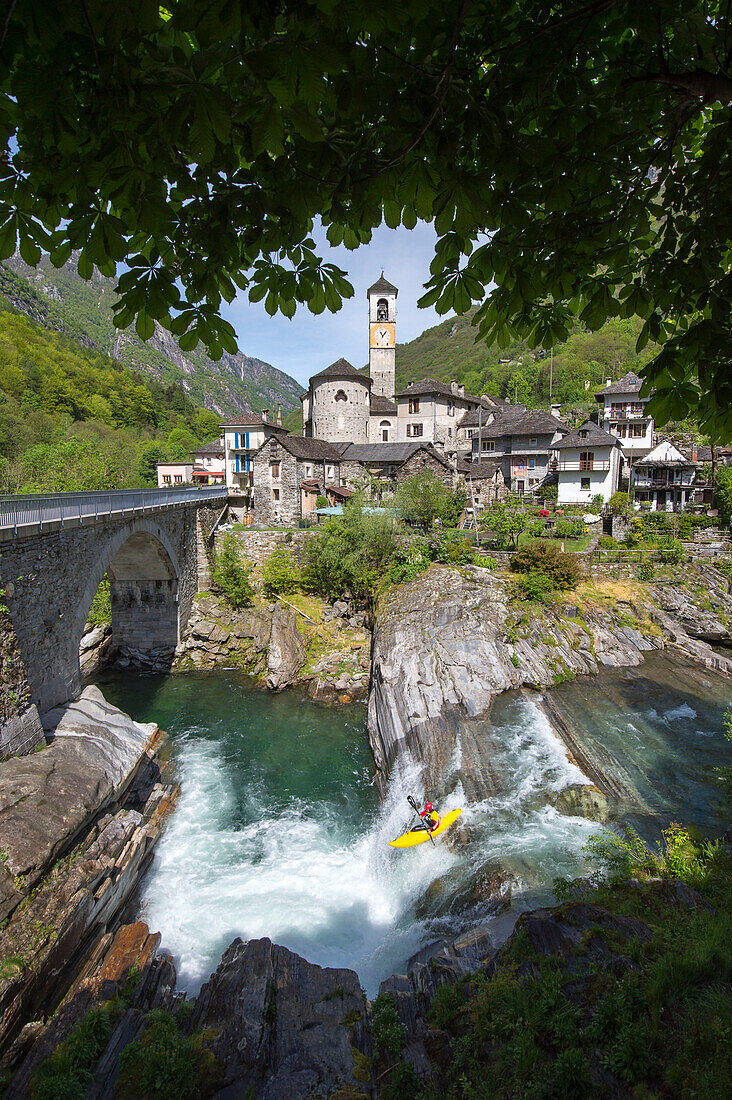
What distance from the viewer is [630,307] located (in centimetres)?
302

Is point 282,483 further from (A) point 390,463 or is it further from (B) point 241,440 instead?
(B) point 241,440

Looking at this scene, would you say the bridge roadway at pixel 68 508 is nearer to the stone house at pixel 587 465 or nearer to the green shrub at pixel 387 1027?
the green shrub at pixel 387 1027

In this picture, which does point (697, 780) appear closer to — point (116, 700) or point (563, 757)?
point (563, 757)

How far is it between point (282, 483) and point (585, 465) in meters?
20.5

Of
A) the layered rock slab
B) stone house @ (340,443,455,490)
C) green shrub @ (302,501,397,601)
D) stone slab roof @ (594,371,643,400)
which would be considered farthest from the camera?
stone slab roof @ (594,371,643,400)

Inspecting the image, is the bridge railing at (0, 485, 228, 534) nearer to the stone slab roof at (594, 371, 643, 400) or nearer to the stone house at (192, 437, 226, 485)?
the stone house at (192, 437, 226, 485)

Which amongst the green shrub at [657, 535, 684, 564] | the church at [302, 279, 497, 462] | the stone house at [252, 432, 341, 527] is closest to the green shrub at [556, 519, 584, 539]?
the green shrub at [657, 535, 684, 564]

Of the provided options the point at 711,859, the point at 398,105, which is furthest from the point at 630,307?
the point at 711,859

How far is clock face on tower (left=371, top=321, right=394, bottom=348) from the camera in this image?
154 ft

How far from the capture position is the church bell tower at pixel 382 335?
154 ft

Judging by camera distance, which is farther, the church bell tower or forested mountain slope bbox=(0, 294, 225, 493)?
the church bell tower

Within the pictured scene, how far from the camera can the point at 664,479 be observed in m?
33.2

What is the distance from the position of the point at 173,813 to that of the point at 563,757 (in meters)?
10.0

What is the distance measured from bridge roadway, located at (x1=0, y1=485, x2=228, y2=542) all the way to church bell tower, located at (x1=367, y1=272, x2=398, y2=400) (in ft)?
104
